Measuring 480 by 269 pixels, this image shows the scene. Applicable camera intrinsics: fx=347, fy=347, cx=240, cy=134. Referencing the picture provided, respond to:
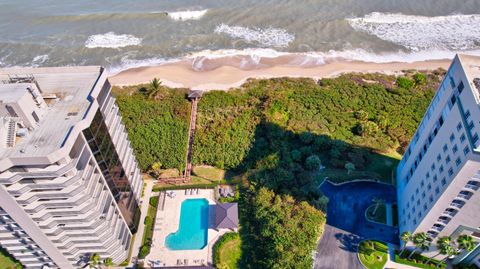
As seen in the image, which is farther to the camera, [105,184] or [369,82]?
[369,82]

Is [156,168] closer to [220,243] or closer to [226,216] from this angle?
[226,216]

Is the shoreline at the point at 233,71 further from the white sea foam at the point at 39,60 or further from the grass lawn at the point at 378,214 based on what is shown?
the grass lawn at the point at 378,214

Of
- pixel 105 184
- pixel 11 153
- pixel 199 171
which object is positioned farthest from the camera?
pixel 199 171

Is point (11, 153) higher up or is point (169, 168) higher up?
point (11, 153)

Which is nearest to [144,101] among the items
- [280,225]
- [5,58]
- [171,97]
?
[171,97]

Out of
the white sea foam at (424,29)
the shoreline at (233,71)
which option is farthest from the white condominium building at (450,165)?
the white sea foam at (424,29)

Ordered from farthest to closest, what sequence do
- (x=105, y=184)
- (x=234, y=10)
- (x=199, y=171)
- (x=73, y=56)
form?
1. (x=234, y=10)
2. (x=73, y=56)
3. (x=199, y=171)
4. (x=105, y=184)

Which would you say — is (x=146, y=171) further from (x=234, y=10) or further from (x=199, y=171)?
(x=234, y=10)
